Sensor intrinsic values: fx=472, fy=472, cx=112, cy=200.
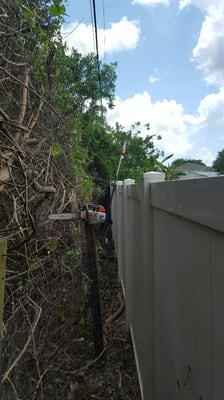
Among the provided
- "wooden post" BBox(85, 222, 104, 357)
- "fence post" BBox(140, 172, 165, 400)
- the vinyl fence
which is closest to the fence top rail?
the vinyl fence

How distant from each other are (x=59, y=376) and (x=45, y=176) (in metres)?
1.33

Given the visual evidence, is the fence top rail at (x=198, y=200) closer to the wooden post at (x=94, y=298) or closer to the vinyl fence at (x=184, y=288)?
the vinyl fence at (x=184, y=288)

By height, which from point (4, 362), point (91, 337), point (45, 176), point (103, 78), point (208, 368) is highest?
point (103, 78)

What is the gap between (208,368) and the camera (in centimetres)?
129

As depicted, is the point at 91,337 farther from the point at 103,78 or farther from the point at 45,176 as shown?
the point at 103,78

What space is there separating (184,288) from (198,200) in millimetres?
429

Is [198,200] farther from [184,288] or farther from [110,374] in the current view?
[110,374]

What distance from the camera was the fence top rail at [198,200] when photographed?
1.12 metres

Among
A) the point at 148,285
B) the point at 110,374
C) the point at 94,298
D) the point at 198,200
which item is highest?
the point at 198,200

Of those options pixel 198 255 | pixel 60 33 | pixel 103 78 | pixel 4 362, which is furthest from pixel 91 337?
pixel 103 78

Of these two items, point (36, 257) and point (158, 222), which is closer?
→ point (158, 222)

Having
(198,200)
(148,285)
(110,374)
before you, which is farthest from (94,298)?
(198,200)

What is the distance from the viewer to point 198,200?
1356mm

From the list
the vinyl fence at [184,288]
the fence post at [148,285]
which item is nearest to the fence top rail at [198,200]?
the vinyl fence at [184,288]
